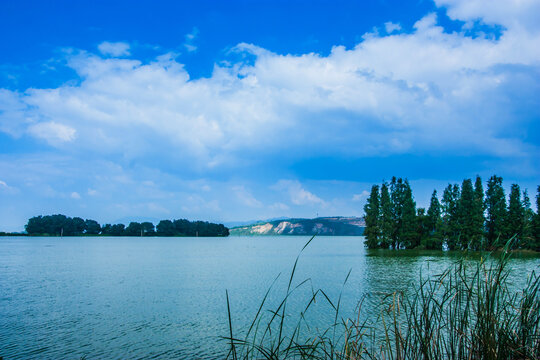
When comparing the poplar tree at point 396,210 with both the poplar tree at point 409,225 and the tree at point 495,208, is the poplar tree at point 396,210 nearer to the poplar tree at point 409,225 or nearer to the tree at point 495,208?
the poplar tree at point 409,225

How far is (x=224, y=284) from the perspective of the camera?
31469 mm

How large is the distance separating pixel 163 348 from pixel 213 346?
203cm

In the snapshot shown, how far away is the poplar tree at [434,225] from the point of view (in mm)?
79188

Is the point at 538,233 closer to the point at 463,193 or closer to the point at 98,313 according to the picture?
the point at 463,193

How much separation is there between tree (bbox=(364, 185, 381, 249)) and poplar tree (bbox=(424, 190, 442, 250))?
1100cm

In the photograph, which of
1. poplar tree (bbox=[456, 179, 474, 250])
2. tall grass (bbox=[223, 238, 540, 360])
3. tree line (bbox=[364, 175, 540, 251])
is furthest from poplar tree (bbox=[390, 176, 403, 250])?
tall grass (bbox=[223, 238, 540, 360])

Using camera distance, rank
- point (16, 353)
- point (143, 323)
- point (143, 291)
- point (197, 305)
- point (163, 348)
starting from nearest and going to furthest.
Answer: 1. point (16, 353)
2. point (163, 348)
3. point (143, 323)
4. point (197, 305)
5. point (143, 291)

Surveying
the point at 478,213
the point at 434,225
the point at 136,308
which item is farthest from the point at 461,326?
the point at 434,225

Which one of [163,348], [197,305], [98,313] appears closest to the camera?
[163,348]

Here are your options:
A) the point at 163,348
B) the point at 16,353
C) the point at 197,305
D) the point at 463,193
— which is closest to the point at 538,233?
the point at 463,193

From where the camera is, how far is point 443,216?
81062mm

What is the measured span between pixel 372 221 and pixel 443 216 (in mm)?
15234

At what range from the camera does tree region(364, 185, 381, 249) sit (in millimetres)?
84500

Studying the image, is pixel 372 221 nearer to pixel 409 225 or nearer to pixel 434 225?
pixel 409 225
